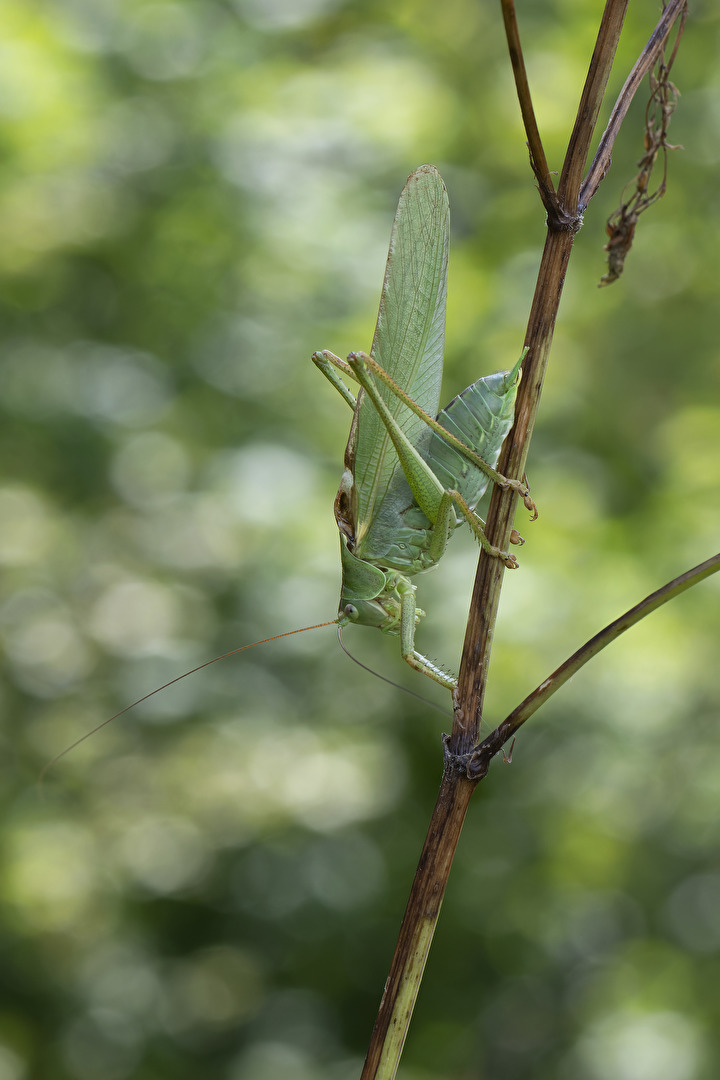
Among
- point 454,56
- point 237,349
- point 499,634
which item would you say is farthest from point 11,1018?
point 454,56

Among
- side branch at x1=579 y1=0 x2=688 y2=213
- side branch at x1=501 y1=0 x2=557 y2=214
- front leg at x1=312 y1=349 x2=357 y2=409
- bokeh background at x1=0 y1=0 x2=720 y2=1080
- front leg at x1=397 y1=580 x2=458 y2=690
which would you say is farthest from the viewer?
bokeh background at x1=0 y1=0 x2=720 y2=1080

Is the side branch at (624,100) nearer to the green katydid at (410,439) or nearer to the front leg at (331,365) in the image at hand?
the green katydid at (410,439)

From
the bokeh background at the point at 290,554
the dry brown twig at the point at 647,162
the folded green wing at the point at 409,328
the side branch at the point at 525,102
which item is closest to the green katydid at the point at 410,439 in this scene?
the folded green wing at the point at 409,328

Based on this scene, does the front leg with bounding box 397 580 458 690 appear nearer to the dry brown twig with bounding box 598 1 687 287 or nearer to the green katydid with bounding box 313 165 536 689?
the green katydid with bounding box 313 165 536 689

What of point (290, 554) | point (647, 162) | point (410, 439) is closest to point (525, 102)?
point (647, 162)

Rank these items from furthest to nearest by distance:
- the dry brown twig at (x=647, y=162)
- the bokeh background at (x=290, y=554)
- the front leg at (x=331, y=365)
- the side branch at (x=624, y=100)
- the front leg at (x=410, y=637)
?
1. the bokeh background at (x=290, y=554)
2. the front leg at (x=331, y=365)
3. the front leg at (x=410, y=637)
4. the dry brown twig at (x=647, y=162)
5. the side branch at (x=624, y=100)

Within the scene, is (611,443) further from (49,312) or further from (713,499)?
(49,312)

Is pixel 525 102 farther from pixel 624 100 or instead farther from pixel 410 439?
pixel 410 439

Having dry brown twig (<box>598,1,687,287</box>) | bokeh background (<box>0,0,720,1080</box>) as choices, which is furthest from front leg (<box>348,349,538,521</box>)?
bokeh background (<box>0,0,720,1080</box>)
